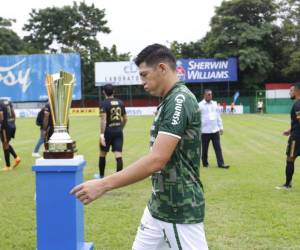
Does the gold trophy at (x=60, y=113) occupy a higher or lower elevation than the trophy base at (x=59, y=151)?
higher

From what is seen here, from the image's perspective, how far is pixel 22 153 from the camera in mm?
16672

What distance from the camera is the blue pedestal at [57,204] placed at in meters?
4.86

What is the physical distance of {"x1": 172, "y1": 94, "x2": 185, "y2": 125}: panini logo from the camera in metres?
3.04

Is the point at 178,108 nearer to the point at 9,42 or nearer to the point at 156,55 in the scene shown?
the point at 156,55

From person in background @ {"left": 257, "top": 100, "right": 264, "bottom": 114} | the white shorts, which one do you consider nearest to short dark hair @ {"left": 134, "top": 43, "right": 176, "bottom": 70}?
the white shorts

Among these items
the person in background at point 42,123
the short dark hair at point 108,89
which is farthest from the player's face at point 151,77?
the person in background at point 42,123

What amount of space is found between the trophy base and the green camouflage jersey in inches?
72.7

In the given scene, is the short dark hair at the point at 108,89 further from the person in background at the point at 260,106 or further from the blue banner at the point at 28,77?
the person in background at the point at 260,106

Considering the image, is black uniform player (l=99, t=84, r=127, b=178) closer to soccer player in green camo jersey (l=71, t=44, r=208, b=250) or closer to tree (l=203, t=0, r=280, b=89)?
soccer player in green camo jersey (l=71, t=44, r=208, b=250)

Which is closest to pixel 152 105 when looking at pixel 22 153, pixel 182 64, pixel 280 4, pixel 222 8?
pixel 182 64

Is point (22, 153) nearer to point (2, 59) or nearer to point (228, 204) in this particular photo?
point (228, 204)

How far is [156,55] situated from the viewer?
10.4 feet

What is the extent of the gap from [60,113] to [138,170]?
2.38 metres

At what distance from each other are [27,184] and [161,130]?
7.89 metres
